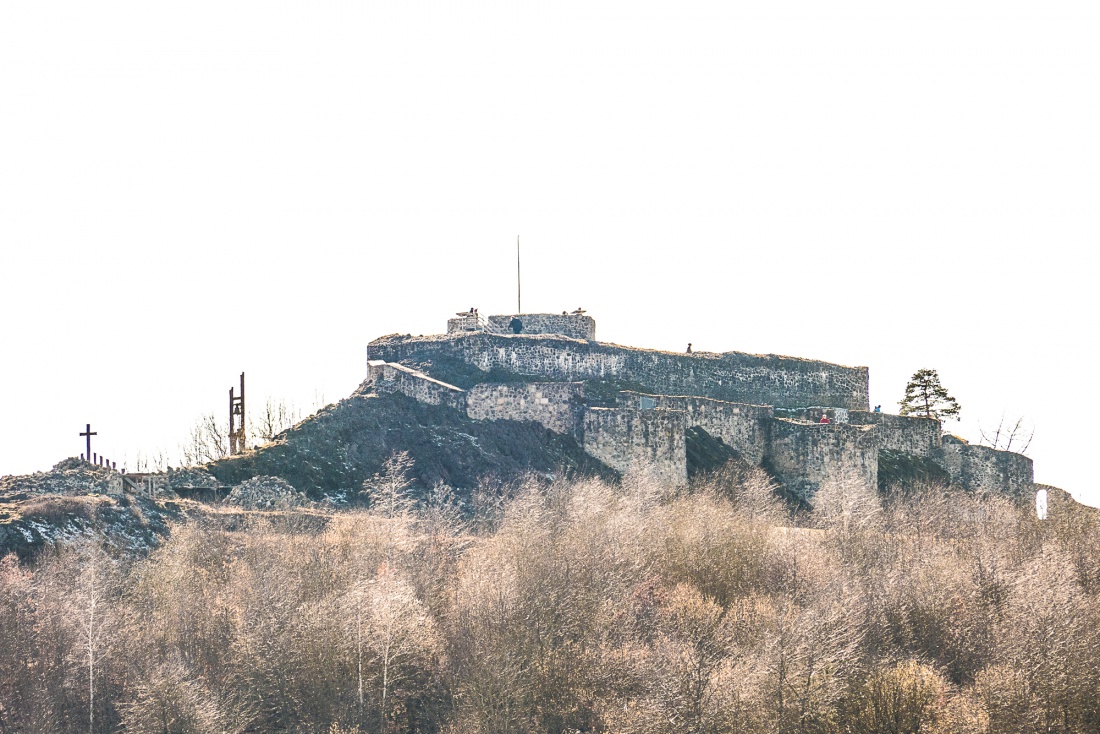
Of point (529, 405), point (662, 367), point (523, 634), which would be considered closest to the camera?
point (523, 634)

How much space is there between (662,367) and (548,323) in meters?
4.96

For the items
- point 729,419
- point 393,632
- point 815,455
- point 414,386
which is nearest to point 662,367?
point 729,419

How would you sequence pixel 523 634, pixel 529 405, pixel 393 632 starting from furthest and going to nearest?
1. pixel 529 405
2. pixel 523 634
3. pixel 393 632

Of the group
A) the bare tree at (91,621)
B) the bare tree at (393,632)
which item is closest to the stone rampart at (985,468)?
the bare tree at (393,632)

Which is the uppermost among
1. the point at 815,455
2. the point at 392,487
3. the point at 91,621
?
the point at 815,455

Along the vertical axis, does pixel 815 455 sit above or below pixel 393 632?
above

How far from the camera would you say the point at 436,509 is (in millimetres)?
37438

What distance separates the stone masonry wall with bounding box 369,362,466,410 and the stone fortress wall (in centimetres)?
3

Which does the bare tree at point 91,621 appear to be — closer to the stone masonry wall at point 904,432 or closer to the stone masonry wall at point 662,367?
the stone masonry wall at point 662,367

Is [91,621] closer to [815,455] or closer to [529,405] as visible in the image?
[529,405]

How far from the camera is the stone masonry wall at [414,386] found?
44.6m

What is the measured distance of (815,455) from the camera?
164ft

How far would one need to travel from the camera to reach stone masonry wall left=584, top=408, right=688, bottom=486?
147 feet

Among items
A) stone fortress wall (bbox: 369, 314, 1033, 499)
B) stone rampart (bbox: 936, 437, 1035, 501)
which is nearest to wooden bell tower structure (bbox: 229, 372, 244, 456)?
stone fortress wall (bbox: 369, 314, 1033, 499)
